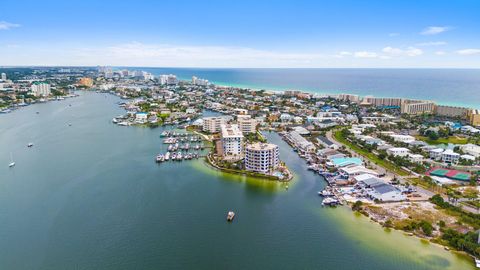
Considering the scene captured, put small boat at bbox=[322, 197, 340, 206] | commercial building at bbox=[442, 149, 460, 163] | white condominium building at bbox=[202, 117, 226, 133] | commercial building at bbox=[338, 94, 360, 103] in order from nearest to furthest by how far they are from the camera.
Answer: small boat at bbox=[322, 197, 340, 206] → commercial building at bbox=[442, 149, 460, 163] → white condominium building at bbox=[202, 117, 226, 133] → commercial building at bbox=[338, 94, 360, 103]

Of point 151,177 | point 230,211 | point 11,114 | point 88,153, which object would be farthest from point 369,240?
point 11,114

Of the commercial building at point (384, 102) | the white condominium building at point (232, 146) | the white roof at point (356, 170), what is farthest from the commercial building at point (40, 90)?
the white roof at point (356, 170)

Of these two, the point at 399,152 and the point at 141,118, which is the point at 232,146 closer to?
the point at 399,152

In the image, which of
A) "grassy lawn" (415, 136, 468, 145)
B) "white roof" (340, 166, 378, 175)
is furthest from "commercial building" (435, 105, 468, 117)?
"white roof" (340, 166, 378, 175)

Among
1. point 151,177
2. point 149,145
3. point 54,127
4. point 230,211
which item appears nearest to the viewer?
point 230,211

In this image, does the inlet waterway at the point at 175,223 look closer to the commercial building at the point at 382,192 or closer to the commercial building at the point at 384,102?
the commercial building at the point at 382,192

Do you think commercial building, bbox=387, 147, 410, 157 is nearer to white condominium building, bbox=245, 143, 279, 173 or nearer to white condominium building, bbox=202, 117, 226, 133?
white condominium building, bbox=245, 143, 279, 173

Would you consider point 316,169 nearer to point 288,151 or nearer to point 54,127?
point 288,151
